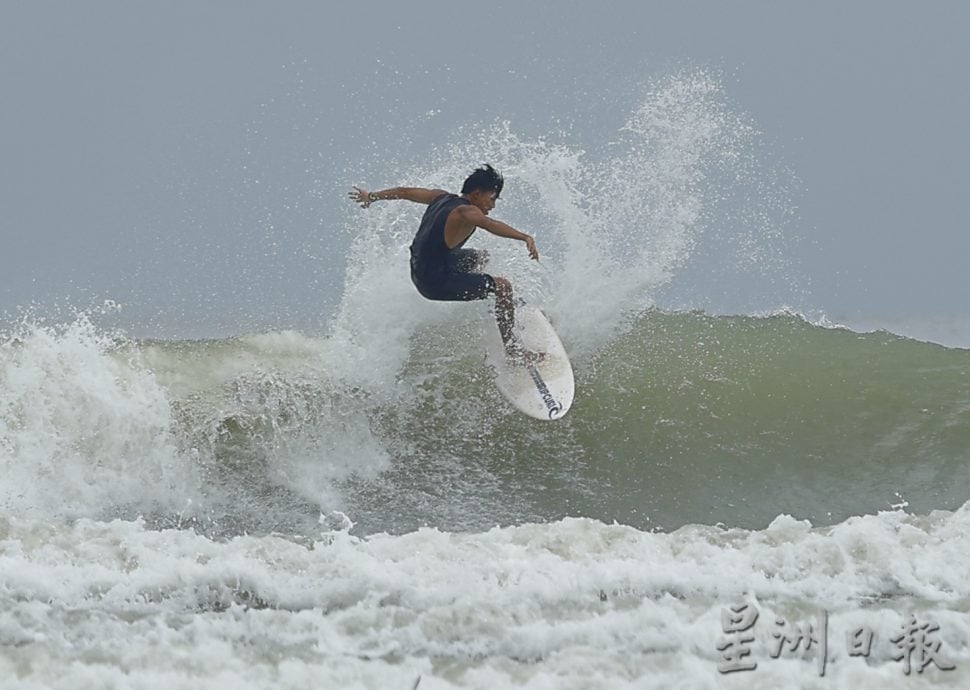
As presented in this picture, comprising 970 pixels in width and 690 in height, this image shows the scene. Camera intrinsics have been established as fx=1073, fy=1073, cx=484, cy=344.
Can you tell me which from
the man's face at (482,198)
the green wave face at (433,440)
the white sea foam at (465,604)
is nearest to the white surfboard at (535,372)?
the green wave face at (433,440)

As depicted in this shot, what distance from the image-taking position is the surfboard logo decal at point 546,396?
6238 mm

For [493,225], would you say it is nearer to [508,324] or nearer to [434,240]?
[434,240]

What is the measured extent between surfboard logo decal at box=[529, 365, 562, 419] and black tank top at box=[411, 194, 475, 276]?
848 mm

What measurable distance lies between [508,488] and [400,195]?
1876mm

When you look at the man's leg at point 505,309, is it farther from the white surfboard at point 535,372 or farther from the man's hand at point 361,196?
the man's hand at point 361,196

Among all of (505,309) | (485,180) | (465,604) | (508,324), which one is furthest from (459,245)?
(465,604)

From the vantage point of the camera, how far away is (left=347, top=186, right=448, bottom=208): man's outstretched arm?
6.27 meters

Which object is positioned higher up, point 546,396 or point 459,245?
point 459,245

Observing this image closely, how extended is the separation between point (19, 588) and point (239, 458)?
6.36 feet

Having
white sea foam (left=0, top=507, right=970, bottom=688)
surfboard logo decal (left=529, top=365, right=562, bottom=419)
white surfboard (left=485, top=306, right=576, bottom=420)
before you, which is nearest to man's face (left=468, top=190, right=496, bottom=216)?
white surfboard (left=485, top=306, right=576, bottom=420)

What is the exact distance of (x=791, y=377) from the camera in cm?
768

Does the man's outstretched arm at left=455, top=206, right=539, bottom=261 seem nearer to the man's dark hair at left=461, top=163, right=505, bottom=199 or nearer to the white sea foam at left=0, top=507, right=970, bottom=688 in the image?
the man's dark hair at left=461, top=163, right=505, bottom=199

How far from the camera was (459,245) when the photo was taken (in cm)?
618

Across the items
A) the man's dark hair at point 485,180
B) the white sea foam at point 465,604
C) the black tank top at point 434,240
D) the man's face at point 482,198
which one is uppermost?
the man's dark hair at point 485,180
